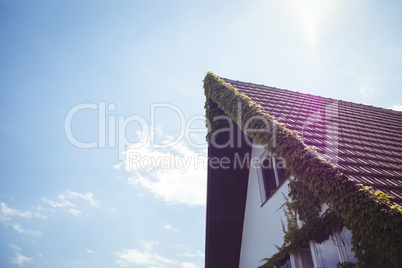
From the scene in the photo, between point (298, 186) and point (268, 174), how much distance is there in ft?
6.61

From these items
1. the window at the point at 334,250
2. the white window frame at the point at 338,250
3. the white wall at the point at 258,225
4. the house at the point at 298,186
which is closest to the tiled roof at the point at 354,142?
the house at the point at 298,186

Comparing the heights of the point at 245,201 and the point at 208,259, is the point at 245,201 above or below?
above

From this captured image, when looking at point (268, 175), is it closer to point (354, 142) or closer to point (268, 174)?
point (268, 174)

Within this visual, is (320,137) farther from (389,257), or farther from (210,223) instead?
(210,223)

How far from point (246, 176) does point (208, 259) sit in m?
3.62

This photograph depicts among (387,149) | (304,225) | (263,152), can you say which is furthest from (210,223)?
(387,149)

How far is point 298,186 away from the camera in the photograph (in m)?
4.71

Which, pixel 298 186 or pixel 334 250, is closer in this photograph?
pixel 334 250

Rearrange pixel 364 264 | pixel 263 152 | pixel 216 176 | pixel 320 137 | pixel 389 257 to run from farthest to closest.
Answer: pixel 216 176
pixel 263 152
pixel 320 137
pixel 364 264
pixel 389 257

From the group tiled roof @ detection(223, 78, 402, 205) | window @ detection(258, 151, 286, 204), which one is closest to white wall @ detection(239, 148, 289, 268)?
window @ detection(258, 151, 286, 204)

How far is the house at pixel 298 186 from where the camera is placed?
104 inches

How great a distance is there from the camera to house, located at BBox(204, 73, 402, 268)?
2.64 m

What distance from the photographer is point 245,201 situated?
316 inches

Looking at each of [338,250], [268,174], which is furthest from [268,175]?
[338,250]
